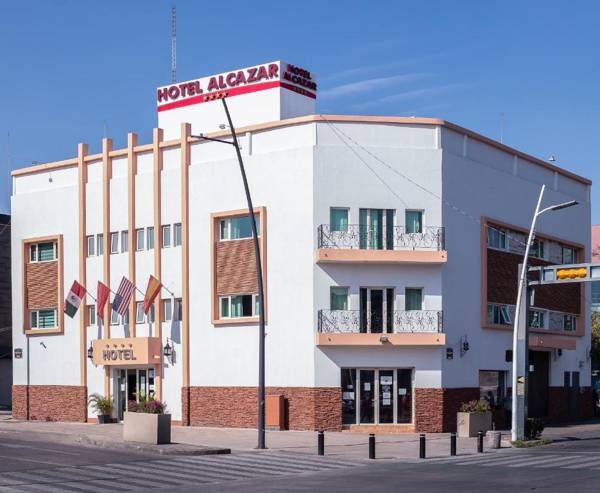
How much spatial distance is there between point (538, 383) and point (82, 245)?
77.2 feet

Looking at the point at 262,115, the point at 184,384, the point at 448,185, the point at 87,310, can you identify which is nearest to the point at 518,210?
the point at 448,185

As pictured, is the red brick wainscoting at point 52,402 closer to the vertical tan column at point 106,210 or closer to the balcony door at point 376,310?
the vertical tan column at point 106,210

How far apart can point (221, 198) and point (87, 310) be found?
32.1ft

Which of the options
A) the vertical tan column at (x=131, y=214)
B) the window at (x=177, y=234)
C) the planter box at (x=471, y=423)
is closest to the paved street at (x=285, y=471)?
the planter box at (x=471, y=423)

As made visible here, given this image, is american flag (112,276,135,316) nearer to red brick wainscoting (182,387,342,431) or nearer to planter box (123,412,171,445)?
red brick wainscoting (182,387,342,431)

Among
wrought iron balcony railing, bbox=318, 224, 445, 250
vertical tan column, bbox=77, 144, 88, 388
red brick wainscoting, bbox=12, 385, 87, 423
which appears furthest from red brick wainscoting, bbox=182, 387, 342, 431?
red brick wainscoting, bbox=12, 385, 87, 423

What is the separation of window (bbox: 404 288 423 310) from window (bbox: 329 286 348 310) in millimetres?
2471

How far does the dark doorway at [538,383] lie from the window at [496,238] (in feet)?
21.1

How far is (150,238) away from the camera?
4572 centimetres

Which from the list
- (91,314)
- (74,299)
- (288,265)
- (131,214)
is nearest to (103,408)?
(91,314)

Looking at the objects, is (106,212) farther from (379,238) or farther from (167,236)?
(379,238)

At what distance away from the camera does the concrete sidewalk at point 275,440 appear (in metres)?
33.0

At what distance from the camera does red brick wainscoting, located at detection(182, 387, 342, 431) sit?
1565 inches

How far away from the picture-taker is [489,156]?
45.9 metres
